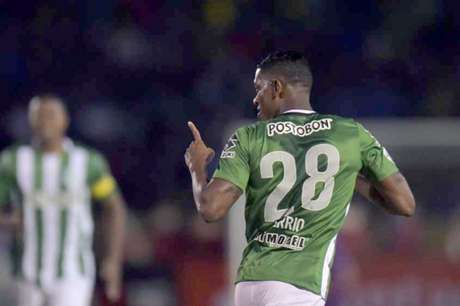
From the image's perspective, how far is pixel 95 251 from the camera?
37.7 ft

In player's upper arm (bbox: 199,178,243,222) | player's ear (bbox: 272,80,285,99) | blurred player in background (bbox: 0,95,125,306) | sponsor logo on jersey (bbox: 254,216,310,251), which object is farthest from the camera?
blurred player in background (bbox: 0,95,125,306)

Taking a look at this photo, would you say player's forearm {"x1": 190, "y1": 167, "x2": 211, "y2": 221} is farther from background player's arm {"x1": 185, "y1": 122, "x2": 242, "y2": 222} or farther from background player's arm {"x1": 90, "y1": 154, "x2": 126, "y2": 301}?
background player's arm {"x1": 90, "y1": 154, "x2": 126, "y2": 301}

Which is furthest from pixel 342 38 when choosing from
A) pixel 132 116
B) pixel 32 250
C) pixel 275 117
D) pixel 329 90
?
pixel 275 117

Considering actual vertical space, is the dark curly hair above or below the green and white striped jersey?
above

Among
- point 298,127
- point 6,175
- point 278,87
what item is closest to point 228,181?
point 298,127

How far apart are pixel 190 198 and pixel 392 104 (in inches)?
91.1

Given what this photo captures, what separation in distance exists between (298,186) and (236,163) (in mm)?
267

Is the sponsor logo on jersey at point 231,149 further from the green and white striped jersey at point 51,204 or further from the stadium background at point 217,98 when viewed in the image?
the stadium background at point 217,98

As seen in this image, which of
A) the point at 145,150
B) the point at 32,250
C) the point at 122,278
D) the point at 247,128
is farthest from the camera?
the point at 145,150

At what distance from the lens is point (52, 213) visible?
8625 millimetres

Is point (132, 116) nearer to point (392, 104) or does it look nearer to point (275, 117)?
point (392, 104)

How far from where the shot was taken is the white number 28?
200 inches

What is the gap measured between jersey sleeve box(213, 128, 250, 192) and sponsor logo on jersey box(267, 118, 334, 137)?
11 cm

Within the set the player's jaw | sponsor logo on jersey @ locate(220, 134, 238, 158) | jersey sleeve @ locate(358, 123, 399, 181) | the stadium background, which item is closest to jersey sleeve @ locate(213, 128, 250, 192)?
sponsor logo on jersey @ locate(220, 134, 238, 158)
